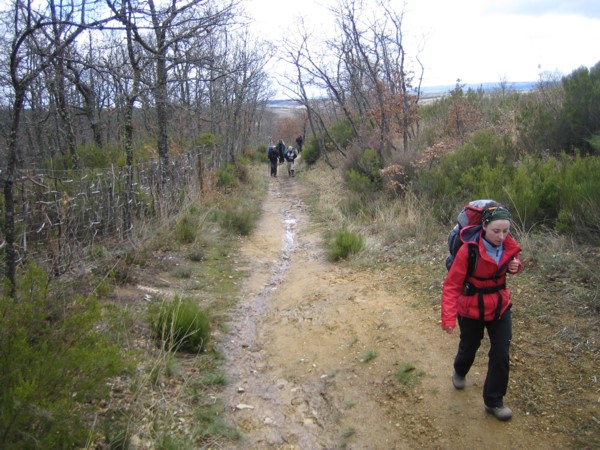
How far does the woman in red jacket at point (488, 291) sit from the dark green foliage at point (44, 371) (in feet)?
7.28

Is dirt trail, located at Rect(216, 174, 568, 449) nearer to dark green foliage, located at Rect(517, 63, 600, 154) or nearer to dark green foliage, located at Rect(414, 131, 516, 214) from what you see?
dark green foliage, located at Rect(414, 131, 516, 214)

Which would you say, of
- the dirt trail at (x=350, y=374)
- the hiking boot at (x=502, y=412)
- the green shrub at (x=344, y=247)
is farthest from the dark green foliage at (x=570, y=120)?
the hiking boot at (x=502, y=412)

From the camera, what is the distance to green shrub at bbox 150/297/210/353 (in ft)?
15.3

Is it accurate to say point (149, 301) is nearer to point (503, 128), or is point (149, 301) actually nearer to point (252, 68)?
point (503, 128)

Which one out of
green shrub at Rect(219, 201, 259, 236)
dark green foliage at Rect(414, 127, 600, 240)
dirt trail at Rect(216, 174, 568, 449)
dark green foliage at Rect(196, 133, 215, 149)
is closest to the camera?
dirt trail at Rect(216, 174, 568, 449)

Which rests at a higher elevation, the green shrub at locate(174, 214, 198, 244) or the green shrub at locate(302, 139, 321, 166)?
the green shrub at locate(302, 139, 321, 166)

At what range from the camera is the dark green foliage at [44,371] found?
218 cm

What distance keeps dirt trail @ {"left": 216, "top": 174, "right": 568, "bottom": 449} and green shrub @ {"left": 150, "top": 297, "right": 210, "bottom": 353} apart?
0.37 m

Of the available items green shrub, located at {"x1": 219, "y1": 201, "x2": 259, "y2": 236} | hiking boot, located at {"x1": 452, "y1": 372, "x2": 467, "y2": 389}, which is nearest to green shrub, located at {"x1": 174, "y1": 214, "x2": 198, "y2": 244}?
green shrub, located at {"x1": 219, "y1": 201, "x2": 259, "y2": 236}

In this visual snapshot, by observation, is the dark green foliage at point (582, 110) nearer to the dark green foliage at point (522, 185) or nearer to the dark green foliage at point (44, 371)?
the dark green foliage at point (522, 185)

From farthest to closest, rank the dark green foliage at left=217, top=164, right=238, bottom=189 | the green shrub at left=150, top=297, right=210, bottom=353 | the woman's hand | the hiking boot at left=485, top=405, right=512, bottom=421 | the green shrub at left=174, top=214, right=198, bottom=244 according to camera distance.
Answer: the dark green foliage at left=217, top=164, right=238, bottom=189 < the green shrub at left=174, top=214, right=198, bottom=244 < the green shrub at left=150, top=297, right=210, bottom=353 < the hiking boot at left=485, top=405, right=512, bottom=421 < the woman's hand

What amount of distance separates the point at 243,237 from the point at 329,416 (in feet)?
22.0

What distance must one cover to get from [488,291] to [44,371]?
2709 millimetres

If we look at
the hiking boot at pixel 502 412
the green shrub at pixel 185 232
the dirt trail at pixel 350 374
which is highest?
the green shrub at pixel 185 232
